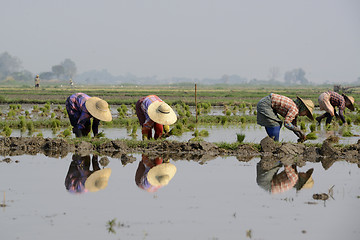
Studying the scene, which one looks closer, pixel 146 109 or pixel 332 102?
pixel 146 109

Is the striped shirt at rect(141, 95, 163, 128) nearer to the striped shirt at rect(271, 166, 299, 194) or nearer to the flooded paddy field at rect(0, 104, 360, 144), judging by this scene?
→ the flooded paddy field at rect(0, 104, 360, 144)

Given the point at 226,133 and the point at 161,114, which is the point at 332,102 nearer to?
the point at 226,133

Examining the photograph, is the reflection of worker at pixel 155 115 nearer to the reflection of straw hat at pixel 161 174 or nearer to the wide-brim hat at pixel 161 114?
the wide-brim hat at pixel 161 114

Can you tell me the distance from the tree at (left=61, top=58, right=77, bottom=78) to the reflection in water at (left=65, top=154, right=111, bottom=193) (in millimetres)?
149618

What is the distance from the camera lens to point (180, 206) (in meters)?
7.55

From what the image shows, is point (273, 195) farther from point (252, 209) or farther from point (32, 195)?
→ point (32, 195)

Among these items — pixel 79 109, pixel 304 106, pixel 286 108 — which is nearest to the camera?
pixel 286 108

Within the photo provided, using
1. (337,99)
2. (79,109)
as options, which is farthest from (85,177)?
(337,99)

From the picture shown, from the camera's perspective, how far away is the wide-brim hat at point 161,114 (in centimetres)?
1216

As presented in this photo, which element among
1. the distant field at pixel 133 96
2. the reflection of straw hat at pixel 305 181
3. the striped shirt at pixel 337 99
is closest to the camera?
the reflection of straw hat at pixel 305 181

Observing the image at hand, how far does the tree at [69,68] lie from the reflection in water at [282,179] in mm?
150876

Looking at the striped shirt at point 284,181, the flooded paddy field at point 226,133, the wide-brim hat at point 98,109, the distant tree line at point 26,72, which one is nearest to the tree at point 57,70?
the distant tree line at point 26,72

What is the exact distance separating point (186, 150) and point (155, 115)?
0.96 m

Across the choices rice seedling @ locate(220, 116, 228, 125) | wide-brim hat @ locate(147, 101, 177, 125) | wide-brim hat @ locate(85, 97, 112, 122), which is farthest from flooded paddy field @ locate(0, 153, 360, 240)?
rice seedling @ locate(220, 116, 228, 125)
